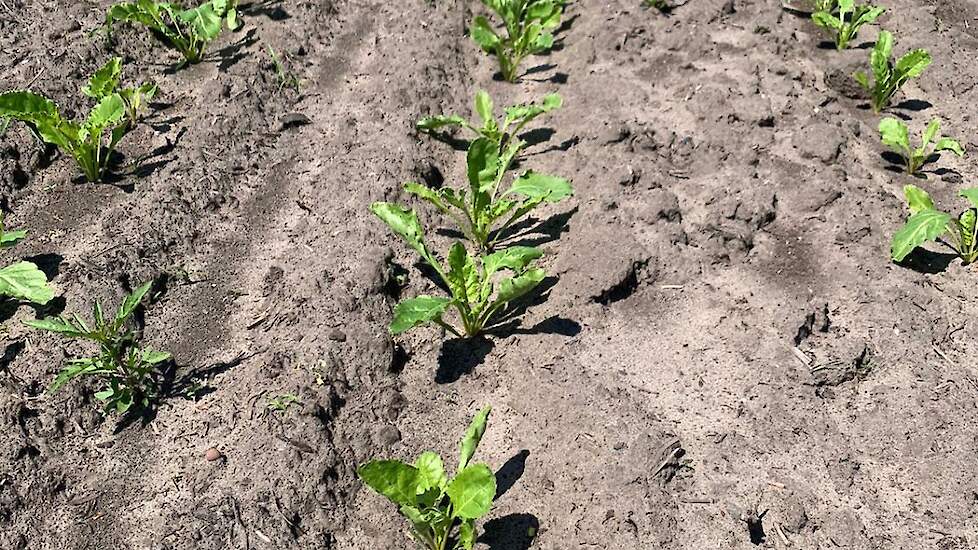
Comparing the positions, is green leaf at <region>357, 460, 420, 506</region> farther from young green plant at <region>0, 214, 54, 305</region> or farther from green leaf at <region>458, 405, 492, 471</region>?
young green plant at <region>0, 214, 54, 305</region>

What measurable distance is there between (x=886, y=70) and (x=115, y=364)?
14.4ft

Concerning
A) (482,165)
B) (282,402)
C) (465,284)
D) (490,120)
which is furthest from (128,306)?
(490,120)

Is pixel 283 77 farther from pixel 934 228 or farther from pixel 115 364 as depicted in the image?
pixel 934 228

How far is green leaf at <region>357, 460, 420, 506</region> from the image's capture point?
255cm

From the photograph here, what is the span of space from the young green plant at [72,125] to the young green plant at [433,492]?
2.51 meters

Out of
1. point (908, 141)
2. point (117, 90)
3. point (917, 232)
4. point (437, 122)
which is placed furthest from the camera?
point (117, 90)

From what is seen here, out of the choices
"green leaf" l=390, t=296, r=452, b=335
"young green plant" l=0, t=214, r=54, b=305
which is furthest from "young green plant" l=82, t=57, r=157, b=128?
"green leaf" l=390, t=296, r=452, b=335

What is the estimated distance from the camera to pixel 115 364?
10.3 feet

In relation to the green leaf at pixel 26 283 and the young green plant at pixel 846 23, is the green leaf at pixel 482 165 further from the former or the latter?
the young green plant at pixel 846 23

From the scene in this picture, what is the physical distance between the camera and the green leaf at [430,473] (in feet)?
8.80

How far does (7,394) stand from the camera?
10.2 feet

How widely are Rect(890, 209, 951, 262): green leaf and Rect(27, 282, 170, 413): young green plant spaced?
10.3ft

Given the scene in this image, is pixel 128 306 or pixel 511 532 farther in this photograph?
pixel 128 306

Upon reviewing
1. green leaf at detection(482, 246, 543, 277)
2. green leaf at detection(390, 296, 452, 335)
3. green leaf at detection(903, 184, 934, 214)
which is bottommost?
green leaf at detection(903, 184, 934, 214)
